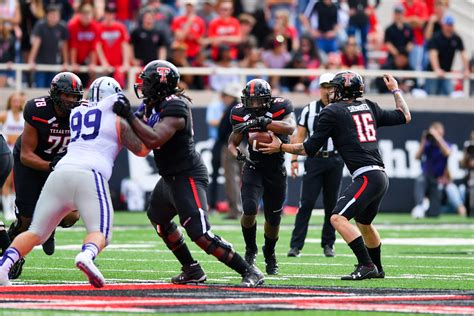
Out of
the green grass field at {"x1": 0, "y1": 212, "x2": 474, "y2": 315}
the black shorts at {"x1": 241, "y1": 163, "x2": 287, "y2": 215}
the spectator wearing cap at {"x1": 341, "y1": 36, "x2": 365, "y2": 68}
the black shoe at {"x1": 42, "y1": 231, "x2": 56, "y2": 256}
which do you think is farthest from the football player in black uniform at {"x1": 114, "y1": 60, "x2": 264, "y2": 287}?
the spectator wearing cap at {"x1": 341, "y1": 36, "x2": 365, "y2": 68}

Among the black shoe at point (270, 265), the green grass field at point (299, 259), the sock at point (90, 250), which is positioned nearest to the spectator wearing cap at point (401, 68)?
the green grass field at point (299, 259)

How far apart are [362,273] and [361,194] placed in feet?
2.29

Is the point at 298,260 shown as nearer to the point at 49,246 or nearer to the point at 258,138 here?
the point at 258,138

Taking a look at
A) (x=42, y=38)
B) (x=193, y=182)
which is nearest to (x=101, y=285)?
(x=193, y=182)

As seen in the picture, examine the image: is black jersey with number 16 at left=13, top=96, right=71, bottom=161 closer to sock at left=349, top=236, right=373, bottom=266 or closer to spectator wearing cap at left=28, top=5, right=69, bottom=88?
sock at left=349, top=236, right=373, bottom=266

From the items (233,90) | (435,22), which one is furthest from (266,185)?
(435,22)

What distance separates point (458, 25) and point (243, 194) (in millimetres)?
18002

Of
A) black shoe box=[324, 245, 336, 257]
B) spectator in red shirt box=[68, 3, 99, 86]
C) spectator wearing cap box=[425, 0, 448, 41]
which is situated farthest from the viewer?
spectator wearing cap box=[425, 0, 448, 41]

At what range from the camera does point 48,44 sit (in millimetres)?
21062

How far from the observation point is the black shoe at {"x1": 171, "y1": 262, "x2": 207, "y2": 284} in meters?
9.80

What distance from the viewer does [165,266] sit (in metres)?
11.8

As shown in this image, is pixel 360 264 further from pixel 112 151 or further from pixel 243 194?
pixel 112 151

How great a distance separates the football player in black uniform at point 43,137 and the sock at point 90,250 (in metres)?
1.93

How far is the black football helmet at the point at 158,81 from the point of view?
948 cm
